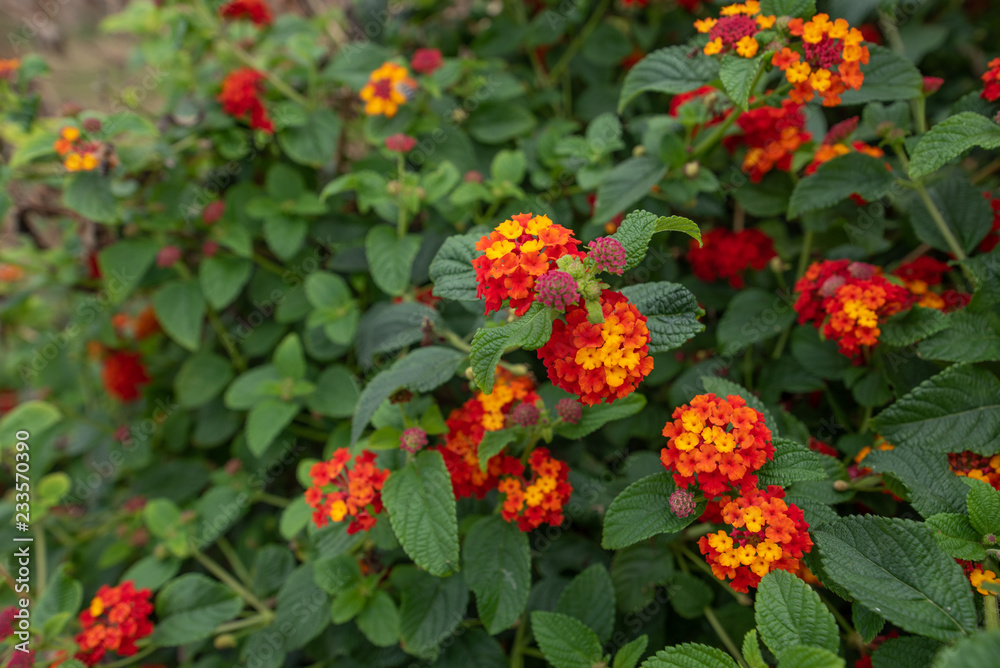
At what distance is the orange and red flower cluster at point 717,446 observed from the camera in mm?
1078

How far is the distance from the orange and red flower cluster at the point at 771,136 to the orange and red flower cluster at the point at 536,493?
42.2 inches

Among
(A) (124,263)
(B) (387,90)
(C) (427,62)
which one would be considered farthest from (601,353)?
(A) (124,263)

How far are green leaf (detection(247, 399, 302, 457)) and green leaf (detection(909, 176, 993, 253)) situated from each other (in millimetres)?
1874

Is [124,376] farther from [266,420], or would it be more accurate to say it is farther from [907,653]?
[907,653]

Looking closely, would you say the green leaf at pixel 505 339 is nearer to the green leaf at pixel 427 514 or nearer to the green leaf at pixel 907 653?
the green leaf at pixel 427 514

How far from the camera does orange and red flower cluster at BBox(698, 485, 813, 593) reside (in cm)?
104

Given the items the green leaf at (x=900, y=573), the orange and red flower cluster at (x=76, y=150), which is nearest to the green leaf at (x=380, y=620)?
the green leaf at (x=900, y=573)

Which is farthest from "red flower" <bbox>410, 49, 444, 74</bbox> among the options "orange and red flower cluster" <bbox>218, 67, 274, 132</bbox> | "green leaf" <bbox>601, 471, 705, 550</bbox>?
"green leaf" <bbox>601, 471, 705, 550</bbox>

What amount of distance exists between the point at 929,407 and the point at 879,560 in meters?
0.43

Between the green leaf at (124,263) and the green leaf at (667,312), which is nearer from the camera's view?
the green leaf at (667,312)

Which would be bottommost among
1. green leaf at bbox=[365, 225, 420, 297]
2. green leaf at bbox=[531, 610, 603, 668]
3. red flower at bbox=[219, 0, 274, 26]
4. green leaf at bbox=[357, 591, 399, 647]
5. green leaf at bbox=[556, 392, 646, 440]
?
green leaf at bbox=[357, 591, 399, 647]

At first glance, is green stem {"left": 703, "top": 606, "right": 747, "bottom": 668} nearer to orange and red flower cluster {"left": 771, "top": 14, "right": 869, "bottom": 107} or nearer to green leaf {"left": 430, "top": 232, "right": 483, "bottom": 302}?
green leaf {"left": 430, "top": 232, "right": 483, "bottom": 302}

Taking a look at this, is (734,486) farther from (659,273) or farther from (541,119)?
(541,119)

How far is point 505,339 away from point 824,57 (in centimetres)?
97
